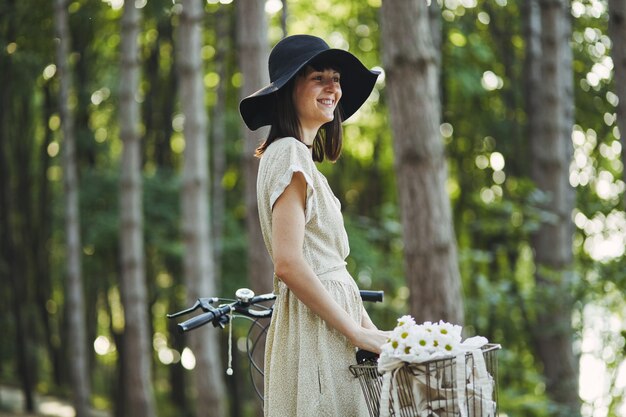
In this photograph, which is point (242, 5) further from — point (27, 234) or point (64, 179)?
point (27, 234)

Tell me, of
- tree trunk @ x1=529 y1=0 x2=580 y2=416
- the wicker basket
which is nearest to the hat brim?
the wicker basket

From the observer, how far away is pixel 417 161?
284 inches

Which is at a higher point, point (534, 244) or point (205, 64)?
point (205, 64)

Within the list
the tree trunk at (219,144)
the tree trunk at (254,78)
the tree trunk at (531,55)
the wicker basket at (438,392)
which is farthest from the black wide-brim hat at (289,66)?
the tree trunk at (219,144)

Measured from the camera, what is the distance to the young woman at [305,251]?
3166 mm

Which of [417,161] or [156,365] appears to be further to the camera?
[156,365]

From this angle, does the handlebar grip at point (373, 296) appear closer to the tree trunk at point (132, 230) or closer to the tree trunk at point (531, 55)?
the tree trunk at point (132, 230)

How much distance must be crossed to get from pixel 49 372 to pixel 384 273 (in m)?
14.0

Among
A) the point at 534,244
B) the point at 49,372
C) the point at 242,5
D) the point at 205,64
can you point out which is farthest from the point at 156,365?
the point at 242,5

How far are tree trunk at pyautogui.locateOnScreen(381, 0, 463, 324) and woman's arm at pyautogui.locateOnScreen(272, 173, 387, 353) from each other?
13.4ft

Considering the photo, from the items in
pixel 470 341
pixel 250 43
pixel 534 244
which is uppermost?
pixel 250 43

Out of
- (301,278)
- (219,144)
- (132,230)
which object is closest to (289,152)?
(301,278)

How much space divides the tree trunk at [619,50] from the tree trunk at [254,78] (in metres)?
3.19

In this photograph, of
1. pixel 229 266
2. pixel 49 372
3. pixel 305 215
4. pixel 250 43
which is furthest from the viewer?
pixel 49 372
